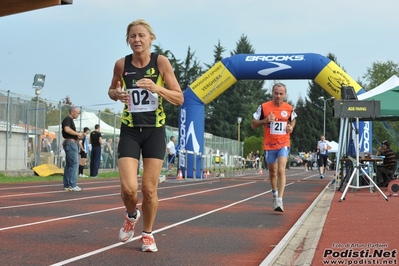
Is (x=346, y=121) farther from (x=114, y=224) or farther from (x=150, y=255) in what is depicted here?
(x=150, y=255)

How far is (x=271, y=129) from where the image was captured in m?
11.8

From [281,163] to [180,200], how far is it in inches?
143

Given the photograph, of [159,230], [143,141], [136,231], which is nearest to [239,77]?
[159,230]

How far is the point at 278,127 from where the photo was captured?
11750 millimetres

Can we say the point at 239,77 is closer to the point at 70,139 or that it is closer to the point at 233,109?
the point at 70,139

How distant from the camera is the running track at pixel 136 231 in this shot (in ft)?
22.0

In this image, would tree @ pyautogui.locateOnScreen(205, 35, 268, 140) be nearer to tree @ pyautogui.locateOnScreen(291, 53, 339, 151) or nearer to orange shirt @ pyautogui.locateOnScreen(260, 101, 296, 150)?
tree @ pyautogui.locateOnScreen(291, 53, 339, 151)

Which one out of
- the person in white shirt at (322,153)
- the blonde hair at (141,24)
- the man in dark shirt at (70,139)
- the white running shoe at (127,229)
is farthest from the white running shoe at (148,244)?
the person in white shirt at (322,153)

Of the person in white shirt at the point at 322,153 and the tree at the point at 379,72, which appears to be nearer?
the person in white shirt at the point at 322,153

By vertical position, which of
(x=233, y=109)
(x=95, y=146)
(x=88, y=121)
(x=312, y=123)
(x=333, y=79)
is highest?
(x=233, y=109)

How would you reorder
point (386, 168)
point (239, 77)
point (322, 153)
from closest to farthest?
point (386, 168)
point (239, 77)
point (322, 153)

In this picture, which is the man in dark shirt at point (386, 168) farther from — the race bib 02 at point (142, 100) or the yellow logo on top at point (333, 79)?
the race bib 02 at point (142, 100)

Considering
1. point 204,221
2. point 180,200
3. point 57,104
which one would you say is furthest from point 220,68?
point 204,221

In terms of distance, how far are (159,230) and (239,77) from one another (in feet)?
61.0
